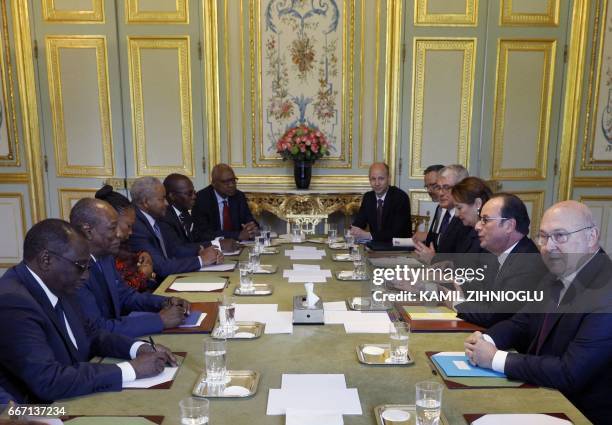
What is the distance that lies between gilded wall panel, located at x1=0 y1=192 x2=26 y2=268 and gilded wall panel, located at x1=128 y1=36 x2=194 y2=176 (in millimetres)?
1365

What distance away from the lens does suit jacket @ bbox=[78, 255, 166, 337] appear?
2094 millimetres

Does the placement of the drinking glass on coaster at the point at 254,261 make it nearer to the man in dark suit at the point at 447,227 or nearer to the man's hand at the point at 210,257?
the man's hand at the point at 210,257

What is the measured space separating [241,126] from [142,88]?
1.12 m

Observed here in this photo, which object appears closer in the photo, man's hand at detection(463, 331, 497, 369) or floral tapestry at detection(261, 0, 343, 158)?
Answer: man's hand at detection(463, 331, 497, 369)

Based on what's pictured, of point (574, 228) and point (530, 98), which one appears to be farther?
point (530, 98)

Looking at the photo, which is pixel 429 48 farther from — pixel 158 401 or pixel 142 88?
pixel 158 401

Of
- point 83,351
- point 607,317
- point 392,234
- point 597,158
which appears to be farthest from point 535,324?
point 597,158

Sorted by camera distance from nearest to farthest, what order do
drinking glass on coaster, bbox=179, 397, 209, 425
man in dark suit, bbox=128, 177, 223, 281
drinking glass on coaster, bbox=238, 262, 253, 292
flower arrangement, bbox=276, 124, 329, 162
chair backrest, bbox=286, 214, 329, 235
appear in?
drinking glass on coaster, bbox=179, 397, 209, 425 < drinking glass on coaster, bbox=238, 262, 253, 292 < man in dark suit, bbox=128, 177, 223, 281 < chair backrest, bbox=286, 214, 329, 235 < flower arrangement, bbox=276, 124, 329, 162

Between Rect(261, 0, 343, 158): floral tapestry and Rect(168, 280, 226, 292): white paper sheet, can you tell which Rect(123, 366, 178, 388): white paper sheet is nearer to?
Rect(168, 280, 226, 292): white paper sheet

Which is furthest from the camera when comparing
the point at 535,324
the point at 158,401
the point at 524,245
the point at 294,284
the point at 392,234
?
the point at 392,234

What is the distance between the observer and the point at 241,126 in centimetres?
553

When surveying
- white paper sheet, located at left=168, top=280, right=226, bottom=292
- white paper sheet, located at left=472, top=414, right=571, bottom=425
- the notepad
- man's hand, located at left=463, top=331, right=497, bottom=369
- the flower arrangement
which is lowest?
white paper sheet, located at left=168, top=280, right=226, bottom=292

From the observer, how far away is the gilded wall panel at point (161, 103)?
538cm

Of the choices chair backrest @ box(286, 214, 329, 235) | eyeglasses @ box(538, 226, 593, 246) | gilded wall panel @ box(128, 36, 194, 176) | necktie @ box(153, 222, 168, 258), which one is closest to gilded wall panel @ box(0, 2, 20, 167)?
gilded wall panel @ box(128, 36, 194, 176)
